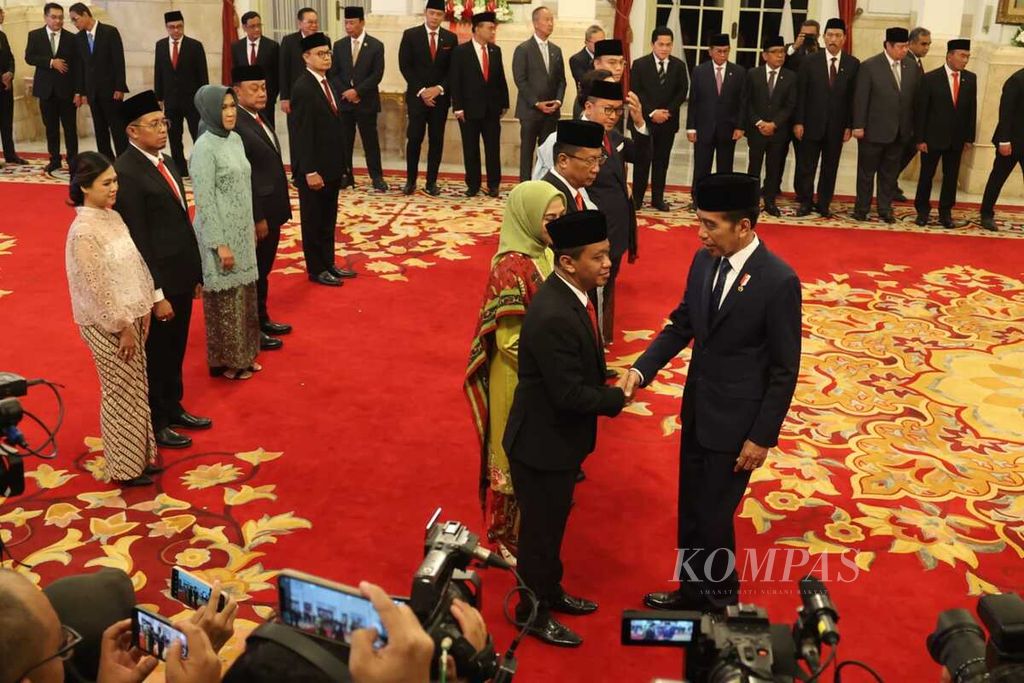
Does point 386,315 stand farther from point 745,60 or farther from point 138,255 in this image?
point 745,60

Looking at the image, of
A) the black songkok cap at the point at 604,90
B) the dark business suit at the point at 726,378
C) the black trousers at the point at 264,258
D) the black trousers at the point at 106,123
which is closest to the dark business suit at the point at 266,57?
the black trousers at the point at 106,123

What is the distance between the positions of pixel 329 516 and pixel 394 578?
547mm

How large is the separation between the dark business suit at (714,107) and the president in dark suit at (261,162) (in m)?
4.52

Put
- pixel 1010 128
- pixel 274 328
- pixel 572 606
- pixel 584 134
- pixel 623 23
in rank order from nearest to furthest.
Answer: pixel 572 606
pixel 584 134
pixel 274 328
pixel 1010 128
pixel 623 23

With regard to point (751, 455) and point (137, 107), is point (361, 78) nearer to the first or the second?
point (137, 107)

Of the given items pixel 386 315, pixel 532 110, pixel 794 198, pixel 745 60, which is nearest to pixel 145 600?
pixel 386 315

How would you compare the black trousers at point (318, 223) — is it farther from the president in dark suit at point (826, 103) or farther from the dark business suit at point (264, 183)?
the president in dark suit at point (826, 103)

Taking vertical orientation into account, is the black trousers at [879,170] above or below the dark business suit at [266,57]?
below

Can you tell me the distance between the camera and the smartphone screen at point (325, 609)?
165 cm

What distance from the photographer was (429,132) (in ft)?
32.5

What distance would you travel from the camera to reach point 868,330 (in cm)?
661

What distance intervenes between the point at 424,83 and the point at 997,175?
5.08 metres

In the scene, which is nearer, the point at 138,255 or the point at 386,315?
the point at 138,255

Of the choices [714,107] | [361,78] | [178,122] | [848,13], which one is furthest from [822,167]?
[178,122]
